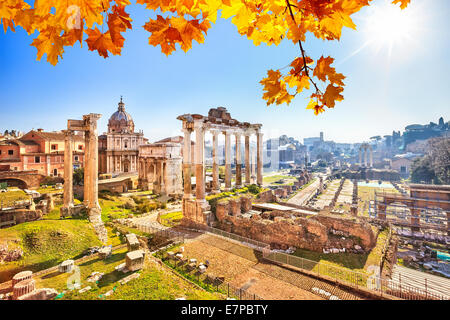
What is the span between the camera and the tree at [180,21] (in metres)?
1.14

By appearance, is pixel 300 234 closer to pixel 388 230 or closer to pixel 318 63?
pixel 388 230

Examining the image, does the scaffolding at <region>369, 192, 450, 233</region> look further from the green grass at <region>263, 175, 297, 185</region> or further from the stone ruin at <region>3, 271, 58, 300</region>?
the green grass at <region>263, 175, 297, 185</region>

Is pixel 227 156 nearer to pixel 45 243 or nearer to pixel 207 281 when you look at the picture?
pixel 207 281

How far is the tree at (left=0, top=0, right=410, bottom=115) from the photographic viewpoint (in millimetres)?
1140

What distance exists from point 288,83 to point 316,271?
1045cm

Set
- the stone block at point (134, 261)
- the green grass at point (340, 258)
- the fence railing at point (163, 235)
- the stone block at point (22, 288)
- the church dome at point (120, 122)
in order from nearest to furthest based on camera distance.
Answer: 1. the stone block at point (22, 288)
2. the stone block at point (134, 261)
3. the green grass at point (340, 258)
4. the fence railing at point (163, 235)
5. the church dome at point (120, 122)

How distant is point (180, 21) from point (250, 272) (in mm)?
10358

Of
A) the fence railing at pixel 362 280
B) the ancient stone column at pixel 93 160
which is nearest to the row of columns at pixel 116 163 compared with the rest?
the ancient stone column at pixel 93 160

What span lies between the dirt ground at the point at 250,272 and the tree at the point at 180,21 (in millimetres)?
8702

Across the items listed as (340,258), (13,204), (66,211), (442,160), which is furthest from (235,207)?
(442,160)

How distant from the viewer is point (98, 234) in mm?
13555

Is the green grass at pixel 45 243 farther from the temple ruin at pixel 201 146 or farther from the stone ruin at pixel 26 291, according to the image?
the temple ruin at pixel 201 146
